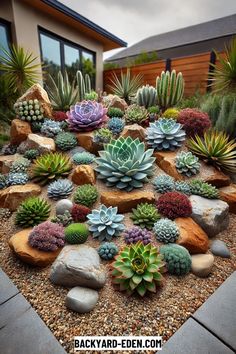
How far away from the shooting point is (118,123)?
4.37m

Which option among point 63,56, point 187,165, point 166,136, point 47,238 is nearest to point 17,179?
point 47,238

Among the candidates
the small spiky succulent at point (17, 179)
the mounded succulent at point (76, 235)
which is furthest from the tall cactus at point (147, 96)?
the mounded succulent at point (76, 235)

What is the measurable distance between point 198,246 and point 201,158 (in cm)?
176

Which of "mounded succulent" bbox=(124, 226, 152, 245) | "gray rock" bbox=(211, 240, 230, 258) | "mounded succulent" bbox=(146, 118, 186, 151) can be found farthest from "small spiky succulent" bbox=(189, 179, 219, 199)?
"mounded succulent" bbox=(124, 226, 152, 245)

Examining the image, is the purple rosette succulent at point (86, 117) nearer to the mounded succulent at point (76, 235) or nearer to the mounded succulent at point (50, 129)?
the mounded succulent at point (50, 129)

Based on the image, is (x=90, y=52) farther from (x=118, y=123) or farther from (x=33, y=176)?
(x=33, y=176)

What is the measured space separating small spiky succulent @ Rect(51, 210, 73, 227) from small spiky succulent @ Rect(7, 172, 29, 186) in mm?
1143

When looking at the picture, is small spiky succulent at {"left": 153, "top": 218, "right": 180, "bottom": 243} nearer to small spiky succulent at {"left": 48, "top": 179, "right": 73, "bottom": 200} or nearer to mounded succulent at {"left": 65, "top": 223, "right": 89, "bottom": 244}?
mounded succulent at {"left": 65, "top": 223, "right": 89, "bottom": 244}

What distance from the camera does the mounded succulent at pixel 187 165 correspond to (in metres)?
3.41

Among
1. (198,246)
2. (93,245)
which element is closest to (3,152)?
(93,245)

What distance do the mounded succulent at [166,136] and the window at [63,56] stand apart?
5.85 m

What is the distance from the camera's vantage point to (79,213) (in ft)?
9.15

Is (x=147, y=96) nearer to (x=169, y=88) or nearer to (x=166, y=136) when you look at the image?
Answer: (x=169, y=88)

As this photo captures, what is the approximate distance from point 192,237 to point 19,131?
377 cm
